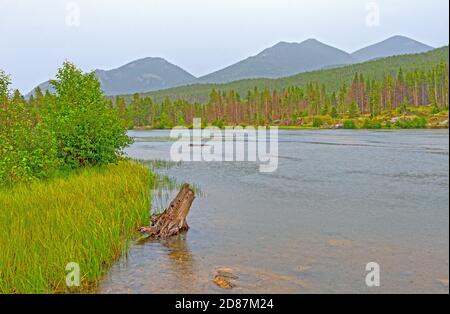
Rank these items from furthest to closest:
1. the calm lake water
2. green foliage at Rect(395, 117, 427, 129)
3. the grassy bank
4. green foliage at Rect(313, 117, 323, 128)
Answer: green foliage at Rect(313, 117, 323, 128)
green foliage at Rect(395, 117, 427, 129)
the calm lake water
the grassy bank

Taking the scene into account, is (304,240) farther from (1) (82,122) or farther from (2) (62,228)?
(1) (82,122)

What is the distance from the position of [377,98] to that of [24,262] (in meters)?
163

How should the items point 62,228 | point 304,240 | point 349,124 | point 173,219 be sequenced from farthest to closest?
point 349,124 < point 173,219 < point 304,240 < point 62,228

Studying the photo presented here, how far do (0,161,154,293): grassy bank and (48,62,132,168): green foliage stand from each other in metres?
6.38

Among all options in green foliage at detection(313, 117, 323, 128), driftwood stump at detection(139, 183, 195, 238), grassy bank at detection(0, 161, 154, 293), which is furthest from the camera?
green foliage at detection(313, 117, 323, 128)

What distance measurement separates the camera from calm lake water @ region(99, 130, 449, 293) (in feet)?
41.2

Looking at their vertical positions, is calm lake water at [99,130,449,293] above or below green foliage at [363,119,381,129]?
below

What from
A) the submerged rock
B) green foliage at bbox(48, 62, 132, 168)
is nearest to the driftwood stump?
the submerged rock

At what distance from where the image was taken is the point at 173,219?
18297 mm

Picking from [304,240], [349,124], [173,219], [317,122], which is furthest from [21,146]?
[317,122]

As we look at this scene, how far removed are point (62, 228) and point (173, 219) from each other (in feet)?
16.1

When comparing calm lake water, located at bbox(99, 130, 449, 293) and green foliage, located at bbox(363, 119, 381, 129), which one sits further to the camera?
green foliage, located at bbox(363, 119, 381, 129)

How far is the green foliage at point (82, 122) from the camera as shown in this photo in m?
30.6

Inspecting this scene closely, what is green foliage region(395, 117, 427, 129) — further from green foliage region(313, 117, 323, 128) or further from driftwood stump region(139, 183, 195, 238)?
driftwood stump region(139, 183, 195, 238)
